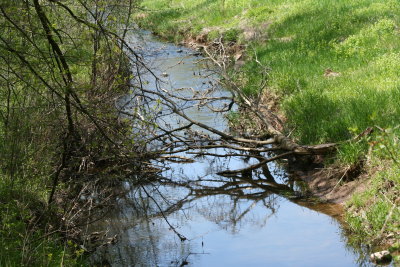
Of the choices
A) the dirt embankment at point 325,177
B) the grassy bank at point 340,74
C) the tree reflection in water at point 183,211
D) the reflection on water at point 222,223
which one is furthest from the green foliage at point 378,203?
the tree reflection in water at point 183,211

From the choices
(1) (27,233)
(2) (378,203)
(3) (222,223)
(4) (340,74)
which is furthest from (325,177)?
(1) (27,233)

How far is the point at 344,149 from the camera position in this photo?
32.3ft

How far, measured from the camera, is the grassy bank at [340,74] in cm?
852

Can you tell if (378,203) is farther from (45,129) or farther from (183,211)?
(45,129)

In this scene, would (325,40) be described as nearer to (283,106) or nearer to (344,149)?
(283,106)

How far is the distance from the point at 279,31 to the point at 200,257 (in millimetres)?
11750

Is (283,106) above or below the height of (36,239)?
above

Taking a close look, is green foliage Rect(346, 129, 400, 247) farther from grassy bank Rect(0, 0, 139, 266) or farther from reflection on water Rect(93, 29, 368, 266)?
grassy bank Rect(0, 0, 139, 266)

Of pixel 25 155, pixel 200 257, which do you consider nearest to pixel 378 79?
pixel 200 257

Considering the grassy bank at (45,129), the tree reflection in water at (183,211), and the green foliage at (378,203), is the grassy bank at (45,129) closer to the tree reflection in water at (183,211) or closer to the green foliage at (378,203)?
the tree reflection in water at (183,211)

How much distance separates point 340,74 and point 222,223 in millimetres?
5173

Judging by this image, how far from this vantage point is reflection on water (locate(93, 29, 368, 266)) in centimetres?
827

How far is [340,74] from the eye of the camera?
44.7 ft

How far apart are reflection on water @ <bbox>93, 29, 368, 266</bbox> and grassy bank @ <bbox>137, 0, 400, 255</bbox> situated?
0.56m
